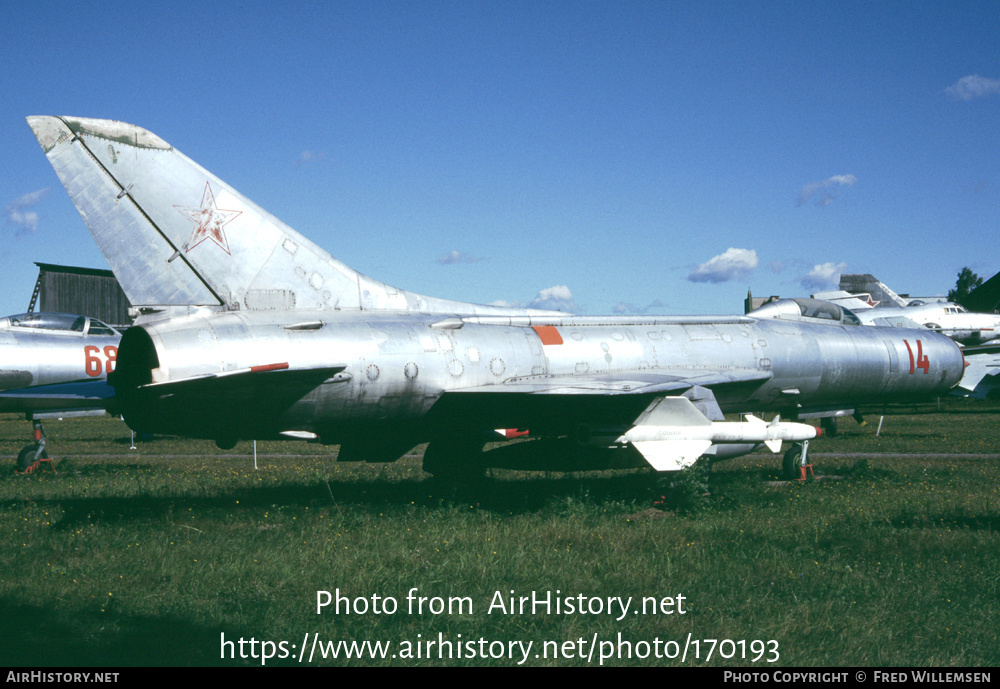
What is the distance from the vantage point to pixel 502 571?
7160mm

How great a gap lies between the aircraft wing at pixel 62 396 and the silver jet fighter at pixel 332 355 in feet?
5.18

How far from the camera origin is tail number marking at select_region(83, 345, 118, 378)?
612 inches

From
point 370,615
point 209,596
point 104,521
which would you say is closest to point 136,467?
point 104,521

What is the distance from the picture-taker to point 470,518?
9625mm

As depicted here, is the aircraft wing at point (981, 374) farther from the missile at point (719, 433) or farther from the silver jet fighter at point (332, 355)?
the silver jet fighter at point (332, 355)

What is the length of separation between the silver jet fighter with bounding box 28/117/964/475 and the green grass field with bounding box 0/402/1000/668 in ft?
3.57

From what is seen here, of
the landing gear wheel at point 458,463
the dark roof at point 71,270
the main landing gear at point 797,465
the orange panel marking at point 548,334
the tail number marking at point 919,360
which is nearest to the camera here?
the orange panel marking at point 548,334

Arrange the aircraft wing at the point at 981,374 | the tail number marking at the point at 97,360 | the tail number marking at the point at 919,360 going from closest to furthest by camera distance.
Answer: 1. the tail number marking at the point at 919,360
2. the tail number marking at the point at 97,360
3. the aircraft wing at the point at 981,374

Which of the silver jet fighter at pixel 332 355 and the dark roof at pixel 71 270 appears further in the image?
the dark roof at pixel 71 270

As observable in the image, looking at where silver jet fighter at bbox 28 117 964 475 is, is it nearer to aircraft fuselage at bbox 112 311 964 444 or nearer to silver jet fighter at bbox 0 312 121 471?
aircraft fuselage at bbox 112 311 964 444

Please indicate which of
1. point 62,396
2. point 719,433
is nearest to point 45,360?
point 62,396

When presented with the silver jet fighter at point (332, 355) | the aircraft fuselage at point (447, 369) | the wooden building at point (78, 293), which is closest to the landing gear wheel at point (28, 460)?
the silver jet fighter at point (332, 355)

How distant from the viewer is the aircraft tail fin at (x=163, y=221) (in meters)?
9.05
